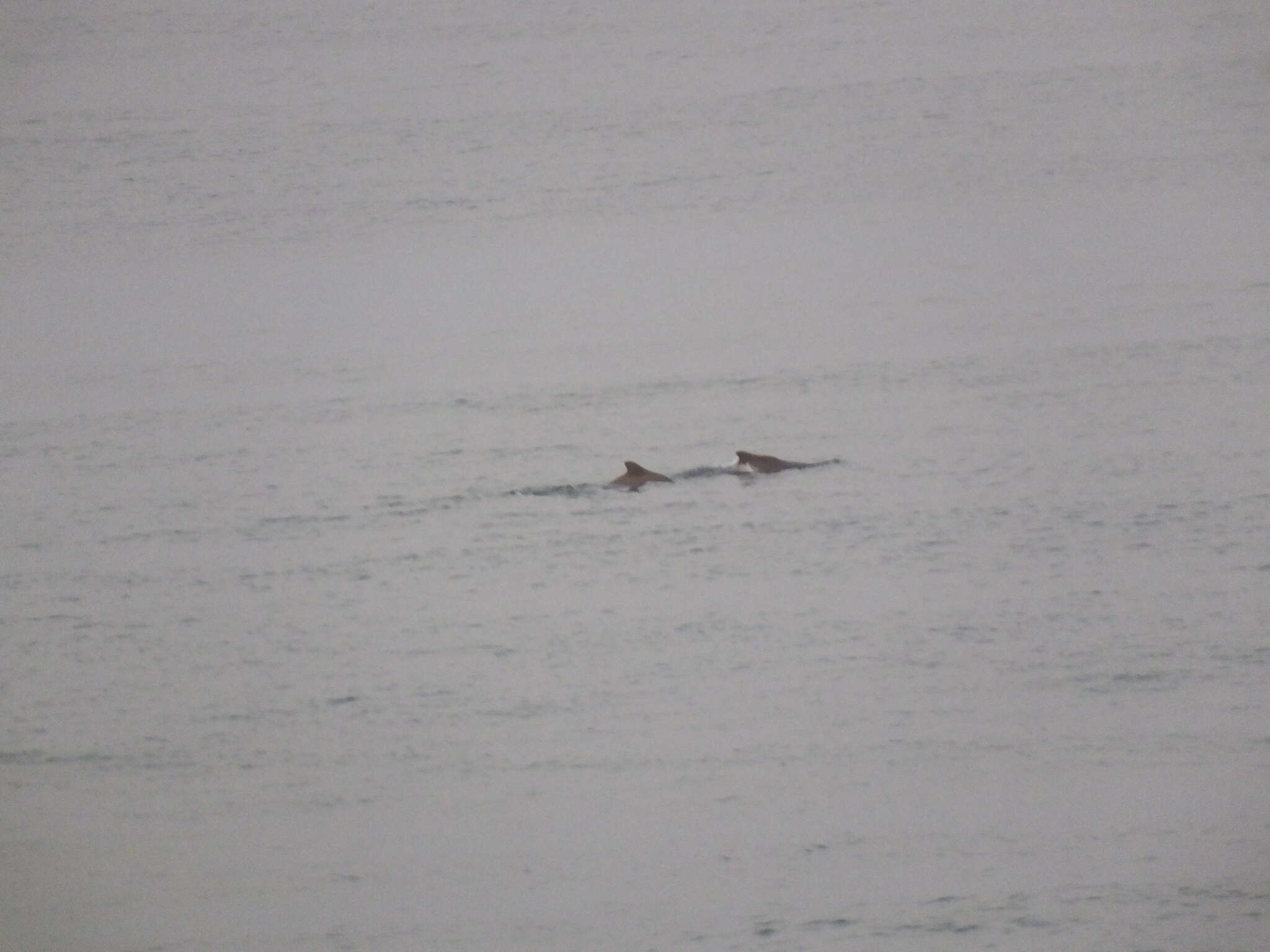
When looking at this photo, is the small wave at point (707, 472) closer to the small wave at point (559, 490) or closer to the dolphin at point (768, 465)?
the dolphin at point (768, 465)

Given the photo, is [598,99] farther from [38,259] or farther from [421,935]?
[421,935]

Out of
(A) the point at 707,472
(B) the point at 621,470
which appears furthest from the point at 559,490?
(A) the point at 707,472

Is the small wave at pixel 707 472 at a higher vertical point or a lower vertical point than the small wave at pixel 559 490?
higher

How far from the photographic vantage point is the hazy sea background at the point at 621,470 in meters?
2.02

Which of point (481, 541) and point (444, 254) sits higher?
point (444, 254)

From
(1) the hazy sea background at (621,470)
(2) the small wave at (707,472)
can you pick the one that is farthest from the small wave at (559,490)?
(2) the small wave at (707,472)

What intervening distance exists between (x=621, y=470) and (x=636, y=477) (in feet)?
0.09

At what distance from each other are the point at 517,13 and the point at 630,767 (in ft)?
4.07

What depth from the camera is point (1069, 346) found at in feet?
6.94

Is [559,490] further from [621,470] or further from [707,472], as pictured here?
[707,472]

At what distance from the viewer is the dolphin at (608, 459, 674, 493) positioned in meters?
2.09

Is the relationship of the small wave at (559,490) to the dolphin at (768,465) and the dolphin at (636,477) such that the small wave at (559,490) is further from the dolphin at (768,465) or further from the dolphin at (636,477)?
the dolphin at (768,465)

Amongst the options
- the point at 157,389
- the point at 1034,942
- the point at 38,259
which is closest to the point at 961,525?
the point at 1034,942

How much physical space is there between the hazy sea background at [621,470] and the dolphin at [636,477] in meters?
0.02
